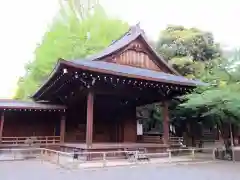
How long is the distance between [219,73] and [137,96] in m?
4.40

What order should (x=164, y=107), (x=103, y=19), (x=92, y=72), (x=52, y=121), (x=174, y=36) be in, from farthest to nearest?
(x=103, y=19) < (x=174, y=36) < (x=52, y=121) < (x=164, y=107) < (x=92, y=72)

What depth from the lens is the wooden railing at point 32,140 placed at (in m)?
15.2

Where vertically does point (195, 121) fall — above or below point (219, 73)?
below

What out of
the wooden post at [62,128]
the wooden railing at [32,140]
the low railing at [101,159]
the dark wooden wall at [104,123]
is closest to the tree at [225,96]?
the low railing at [101,159]

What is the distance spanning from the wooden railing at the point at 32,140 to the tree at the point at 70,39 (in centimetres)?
915

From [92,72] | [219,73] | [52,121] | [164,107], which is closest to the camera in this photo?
[92,72]

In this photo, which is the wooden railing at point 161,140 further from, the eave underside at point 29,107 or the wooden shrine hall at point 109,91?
the eave underside at point 29,107

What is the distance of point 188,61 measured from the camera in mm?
20922

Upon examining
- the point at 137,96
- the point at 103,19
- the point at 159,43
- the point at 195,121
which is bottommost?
the point at 195,121

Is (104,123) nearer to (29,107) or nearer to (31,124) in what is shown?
(31,124)

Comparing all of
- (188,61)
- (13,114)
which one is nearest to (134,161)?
(13,114)

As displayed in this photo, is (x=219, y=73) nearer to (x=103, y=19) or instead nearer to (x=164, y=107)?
(x=164, y=107)

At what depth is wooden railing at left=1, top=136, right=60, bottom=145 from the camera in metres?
15.2

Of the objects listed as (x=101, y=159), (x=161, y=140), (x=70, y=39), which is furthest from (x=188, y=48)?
(x=101, y=159)
